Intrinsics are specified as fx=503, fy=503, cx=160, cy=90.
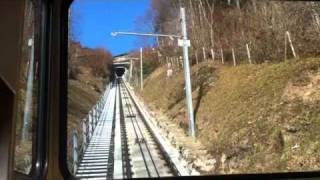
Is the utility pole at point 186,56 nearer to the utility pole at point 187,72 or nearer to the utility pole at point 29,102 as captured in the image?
the utility pole at point 187,72

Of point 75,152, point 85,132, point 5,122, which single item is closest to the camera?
point 5,122

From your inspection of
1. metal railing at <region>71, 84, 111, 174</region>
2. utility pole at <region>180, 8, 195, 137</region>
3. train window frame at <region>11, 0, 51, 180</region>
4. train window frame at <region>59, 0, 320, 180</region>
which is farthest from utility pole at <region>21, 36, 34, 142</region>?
utility pole at <region>180, 8, 195, 137</region>

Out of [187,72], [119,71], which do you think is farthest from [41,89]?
[187,72]

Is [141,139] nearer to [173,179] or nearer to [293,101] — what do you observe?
[173,179]

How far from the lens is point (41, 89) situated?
109 inches

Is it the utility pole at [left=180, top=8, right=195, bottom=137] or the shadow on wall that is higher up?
the utility pole at [left=180, top=8, right=195, bottom=137]

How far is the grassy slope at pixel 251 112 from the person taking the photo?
3.14 m

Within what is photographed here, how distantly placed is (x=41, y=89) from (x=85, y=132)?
40 centimetres

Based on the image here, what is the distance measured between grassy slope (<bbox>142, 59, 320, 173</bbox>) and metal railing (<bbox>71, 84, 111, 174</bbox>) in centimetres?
30

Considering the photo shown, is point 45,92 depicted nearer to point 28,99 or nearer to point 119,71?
point 28,99

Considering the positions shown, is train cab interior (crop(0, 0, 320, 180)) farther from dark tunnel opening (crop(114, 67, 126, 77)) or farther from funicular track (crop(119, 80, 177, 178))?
funicular track (crop(119, 80, 177, 178))

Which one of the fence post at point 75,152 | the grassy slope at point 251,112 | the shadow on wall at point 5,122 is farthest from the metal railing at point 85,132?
the shadow on wall at point 5,122

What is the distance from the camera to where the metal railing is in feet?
9.45

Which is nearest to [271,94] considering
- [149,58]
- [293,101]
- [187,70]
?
[293,101]
